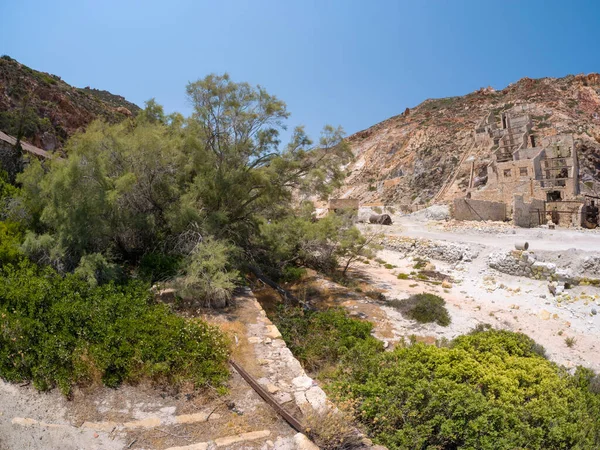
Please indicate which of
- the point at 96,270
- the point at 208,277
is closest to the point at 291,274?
the point at 208,277

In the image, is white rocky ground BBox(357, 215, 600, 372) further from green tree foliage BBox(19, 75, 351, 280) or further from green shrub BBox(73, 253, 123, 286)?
green shrub BBox(73, 253, 123, 286)

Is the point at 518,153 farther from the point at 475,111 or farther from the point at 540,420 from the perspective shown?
the point at 475,111

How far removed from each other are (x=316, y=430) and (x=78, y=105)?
39.0 metres

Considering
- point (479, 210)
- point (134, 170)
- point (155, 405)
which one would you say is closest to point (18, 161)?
point (134, 170)

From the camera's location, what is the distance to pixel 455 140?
2034 inches

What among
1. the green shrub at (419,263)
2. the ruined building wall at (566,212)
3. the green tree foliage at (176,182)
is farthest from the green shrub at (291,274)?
the ruined building wall at (566,212)

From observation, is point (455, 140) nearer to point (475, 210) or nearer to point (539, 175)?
point (539, 175)

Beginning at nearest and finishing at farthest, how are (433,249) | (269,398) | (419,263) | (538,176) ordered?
(269,398) < (419,263) < (433,249) < (538,176)

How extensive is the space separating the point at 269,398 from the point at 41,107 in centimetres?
3473

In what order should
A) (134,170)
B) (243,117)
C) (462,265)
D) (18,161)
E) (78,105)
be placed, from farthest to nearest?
(78,105)
(462,265)
(18,161)
(243,117)
(134,170)

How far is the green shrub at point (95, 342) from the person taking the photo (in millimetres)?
4797

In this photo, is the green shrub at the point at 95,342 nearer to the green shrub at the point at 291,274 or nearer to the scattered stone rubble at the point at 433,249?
the green shrub at the point at 291,274

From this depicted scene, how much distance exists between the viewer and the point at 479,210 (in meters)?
25.5

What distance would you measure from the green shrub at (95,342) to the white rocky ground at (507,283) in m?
4.84
